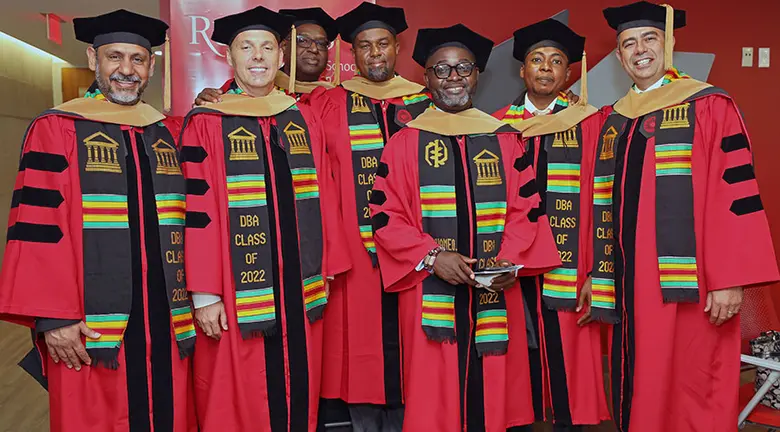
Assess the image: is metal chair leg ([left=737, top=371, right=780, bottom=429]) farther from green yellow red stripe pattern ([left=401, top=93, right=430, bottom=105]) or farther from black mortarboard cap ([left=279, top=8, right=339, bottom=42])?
black mortarboard cap ([left=279, top=8, right=339, bottom=42])

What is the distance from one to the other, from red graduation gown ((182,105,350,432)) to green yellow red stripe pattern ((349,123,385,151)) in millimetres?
604

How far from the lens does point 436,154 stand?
2936 mm

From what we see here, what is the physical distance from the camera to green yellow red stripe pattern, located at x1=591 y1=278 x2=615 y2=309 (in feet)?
10.1

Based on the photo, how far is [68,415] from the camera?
256 centimetres

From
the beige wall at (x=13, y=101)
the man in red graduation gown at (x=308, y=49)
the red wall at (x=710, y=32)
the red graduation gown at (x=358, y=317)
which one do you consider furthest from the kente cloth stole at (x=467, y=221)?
the beige wall at (x=13, y=101)

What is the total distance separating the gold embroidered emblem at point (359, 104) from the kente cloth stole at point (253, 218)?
2.04 feet

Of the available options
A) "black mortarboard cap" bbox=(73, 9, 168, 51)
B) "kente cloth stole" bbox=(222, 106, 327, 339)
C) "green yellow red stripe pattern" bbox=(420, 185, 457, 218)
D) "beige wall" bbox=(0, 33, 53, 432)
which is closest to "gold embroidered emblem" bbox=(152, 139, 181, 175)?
"kente cloth stole" bbox=(222, 106, 327, 339)

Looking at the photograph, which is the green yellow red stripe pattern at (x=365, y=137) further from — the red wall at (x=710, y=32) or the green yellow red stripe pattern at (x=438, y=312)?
the red wall at (x=710, y=32)

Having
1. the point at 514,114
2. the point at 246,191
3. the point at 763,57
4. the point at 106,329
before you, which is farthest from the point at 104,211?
the point at 763,57

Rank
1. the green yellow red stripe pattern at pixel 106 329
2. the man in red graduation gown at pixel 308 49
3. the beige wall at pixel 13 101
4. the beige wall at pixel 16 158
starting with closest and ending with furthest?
the green yellow red stripe pattern at pixel 106 329, the man in red graduation gown at pixel 308 49, the beige wall at pixel 16 158, the beige wall at pixel 13 101

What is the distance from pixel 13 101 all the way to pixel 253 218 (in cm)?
829

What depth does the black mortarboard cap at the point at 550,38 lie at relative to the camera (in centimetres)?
330

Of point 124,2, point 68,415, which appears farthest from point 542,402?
point 124,2

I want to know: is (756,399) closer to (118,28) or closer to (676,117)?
(676,117)
